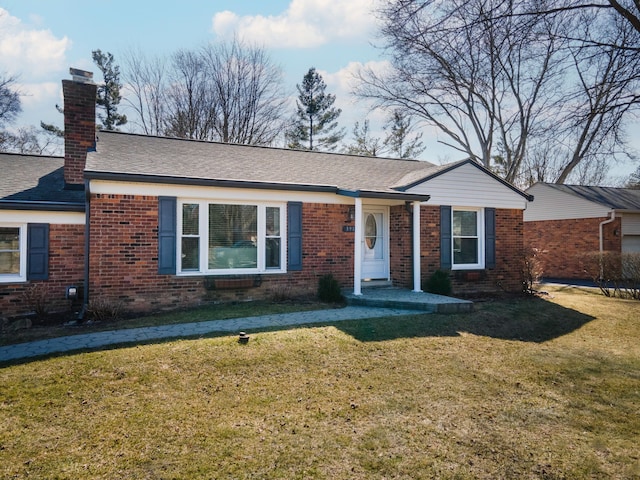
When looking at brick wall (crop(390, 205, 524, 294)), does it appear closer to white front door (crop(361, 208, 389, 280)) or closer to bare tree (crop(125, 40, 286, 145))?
white front door (crop(361, 208, 389, 280))

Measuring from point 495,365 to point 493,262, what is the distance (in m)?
6.57

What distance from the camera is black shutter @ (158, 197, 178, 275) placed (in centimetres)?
854

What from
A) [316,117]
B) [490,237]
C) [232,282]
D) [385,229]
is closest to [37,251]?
[232,282]

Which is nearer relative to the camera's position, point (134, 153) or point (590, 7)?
point (590, 7)

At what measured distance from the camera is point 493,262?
11.6 metres

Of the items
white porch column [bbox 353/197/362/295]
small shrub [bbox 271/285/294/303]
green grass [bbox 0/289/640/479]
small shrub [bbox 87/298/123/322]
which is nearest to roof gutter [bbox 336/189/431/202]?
white porch column [bbox 353/197/362/295]

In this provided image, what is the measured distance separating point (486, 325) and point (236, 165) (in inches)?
265

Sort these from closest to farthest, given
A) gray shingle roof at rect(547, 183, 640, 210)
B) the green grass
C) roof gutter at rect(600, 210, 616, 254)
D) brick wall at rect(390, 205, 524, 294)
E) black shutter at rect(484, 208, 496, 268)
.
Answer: the green grass < brick wall at rect(390, 205, 524, 294) < black shutter at rect(484, 208, 496, 268) < roof gutter at rect(600, 210, 616, 254) < gray shingle roof at rect(547, 183, 640, 210)

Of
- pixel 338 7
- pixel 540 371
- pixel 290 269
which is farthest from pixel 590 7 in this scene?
pixel 290 269

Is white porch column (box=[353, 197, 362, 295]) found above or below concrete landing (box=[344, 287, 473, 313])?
above

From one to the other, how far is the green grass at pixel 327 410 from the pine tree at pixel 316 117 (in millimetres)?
22666

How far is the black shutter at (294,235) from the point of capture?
9.68 metres

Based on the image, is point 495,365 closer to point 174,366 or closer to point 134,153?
point 174,366

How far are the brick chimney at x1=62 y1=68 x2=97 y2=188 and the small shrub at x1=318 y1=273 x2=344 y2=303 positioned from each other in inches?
247
